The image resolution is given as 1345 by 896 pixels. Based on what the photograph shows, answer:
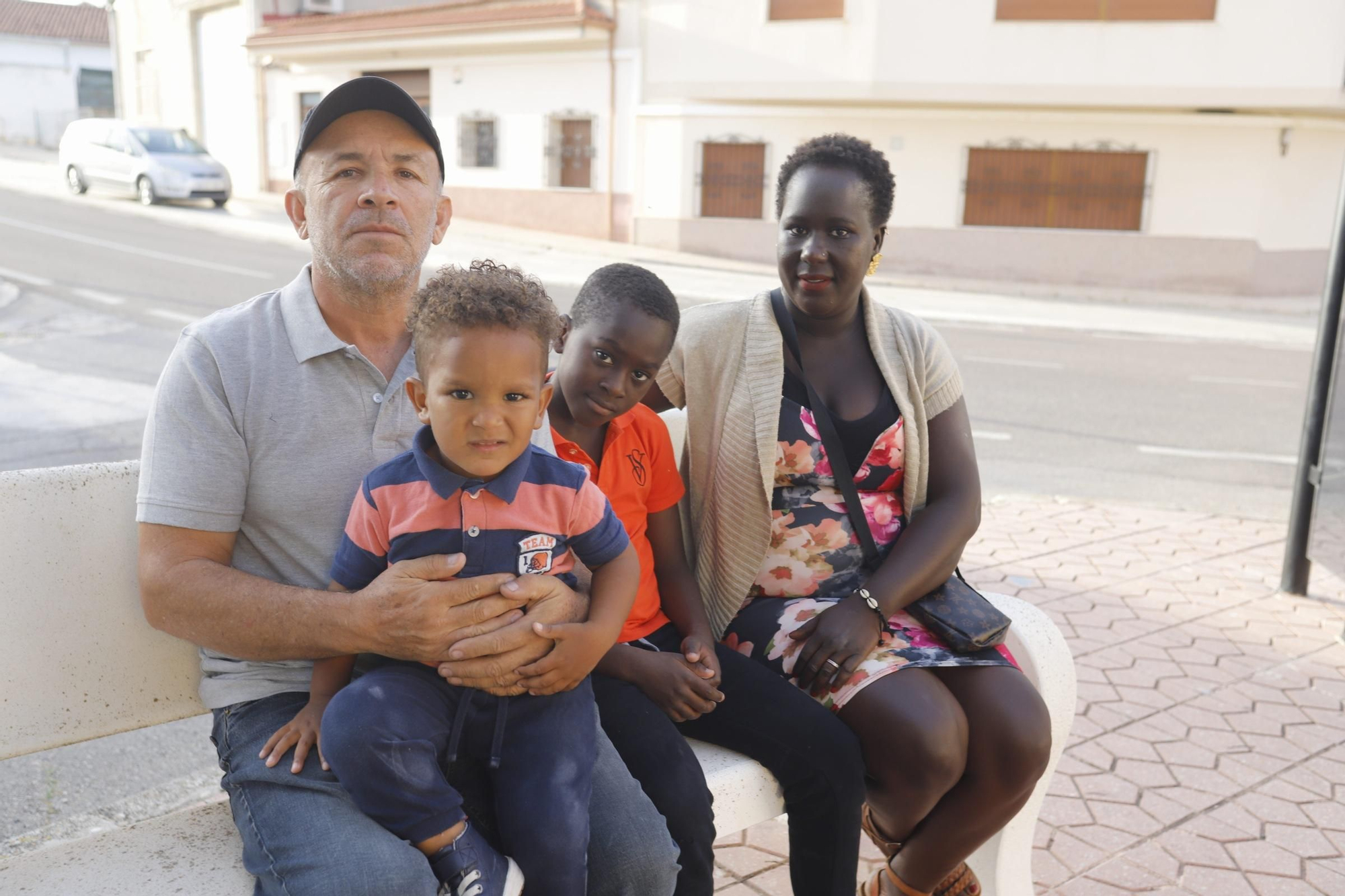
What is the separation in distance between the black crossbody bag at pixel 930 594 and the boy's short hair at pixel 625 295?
399mm

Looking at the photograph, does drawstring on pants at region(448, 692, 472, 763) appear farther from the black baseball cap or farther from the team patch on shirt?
the black baseball cap

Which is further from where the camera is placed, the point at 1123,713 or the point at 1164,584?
the point at 1164,584

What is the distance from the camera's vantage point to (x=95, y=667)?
2262 mm

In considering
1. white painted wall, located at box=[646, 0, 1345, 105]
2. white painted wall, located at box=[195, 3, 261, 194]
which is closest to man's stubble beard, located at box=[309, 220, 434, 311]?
white painted wall, located at box=[646, 0, 1345, 105]

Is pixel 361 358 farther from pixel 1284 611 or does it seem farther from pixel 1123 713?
pixel 1284 611

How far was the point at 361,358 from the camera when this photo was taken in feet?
7.47

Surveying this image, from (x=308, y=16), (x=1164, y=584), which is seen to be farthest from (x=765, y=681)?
(x=308, y=16)

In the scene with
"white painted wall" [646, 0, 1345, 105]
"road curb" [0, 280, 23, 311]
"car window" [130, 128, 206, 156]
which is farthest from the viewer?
"car window" [130, 128, 206, 156]

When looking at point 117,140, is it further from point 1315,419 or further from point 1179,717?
point 1179,717

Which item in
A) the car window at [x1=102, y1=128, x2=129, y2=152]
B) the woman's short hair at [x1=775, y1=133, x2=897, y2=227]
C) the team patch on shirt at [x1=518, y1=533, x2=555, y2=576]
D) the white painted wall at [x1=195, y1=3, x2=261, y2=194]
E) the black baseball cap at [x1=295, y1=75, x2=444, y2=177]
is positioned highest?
the white painted wall at [x1=195, y1=3, x2=261, y2=194]

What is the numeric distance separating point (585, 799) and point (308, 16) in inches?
1100

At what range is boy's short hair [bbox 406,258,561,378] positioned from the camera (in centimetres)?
204

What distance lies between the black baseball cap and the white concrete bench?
80 cm

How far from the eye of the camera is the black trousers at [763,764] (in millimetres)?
2199
